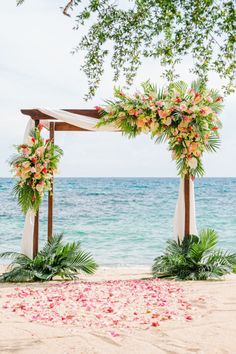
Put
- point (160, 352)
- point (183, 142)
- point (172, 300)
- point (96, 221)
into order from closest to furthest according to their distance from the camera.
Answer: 1. point (160, 352)
2. point (172, 300)
3. point (183, 142)
4. point (96, 221)

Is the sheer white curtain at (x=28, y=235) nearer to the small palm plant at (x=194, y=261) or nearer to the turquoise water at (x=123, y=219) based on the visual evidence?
the small palm plant at (x=194, y=261)

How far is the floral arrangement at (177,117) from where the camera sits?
23.9 ft

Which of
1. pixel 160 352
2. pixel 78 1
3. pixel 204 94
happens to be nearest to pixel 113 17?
pixel 78 1

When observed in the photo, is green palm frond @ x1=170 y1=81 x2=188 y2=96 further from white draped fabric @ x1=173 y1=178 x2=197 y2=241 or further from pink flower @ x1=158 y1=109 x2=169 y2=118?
white draped fabric @ x1=173 y1=178 x2=197 y2=241

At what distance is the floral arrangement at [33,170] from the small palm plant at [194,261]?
1.95 meters

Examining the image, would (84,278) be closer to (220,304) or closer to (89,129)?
(89,129)

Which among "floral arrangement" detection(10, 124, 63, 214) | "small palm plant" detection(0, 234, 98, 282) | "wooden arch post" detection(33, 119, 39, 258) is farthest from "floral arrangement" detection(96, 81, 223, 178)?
"small palm plant" detection(0, 234, 98, 282)

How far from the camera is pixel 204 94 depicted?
7414 millimetres

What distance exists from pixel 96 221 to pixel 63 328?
50.8ft

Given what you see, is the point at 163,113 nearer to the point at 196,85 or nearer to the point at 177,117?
the point at 177,117

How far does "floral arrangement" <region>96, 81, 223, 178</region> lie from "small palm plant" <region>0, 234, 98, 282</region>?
1866 millimetres

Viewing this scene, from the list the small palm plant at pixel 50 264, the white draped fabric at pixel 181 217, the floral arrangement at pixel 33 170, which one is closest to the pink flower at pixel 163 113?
the white draped fabric at pixel 181 217

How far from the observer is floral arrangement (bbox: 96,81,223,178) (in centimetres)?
727

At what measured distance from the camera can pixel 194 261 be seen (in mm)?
7234
